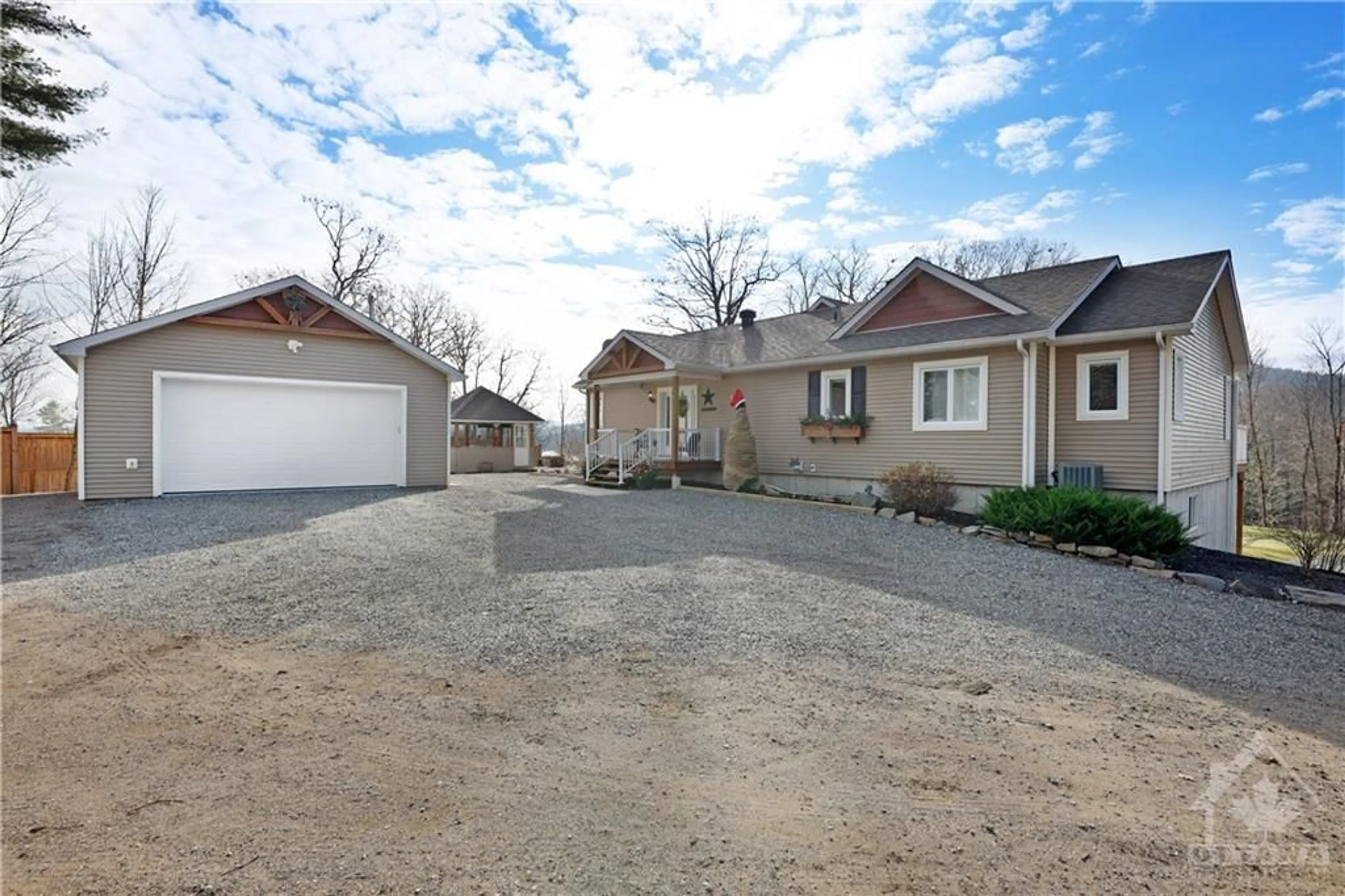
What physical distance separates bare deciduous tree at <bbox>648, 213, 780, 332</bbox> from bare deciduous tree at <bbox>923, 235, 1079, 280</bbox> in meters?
9.08

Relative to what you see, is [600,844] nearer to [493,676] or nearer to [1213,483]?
[493,676]

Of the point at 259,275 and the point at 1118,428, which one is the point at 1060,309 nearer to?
the point at 1118,428

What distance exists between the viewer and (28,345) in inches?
787

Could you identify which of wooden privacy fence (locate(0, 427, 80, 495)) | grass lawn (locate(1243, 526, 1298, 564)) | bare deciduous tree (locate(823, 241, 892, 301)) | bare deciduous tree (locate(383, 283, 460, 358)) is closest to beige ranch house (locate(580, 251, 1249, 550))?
grass lawn (locate(1243, 526, 1298, 564))

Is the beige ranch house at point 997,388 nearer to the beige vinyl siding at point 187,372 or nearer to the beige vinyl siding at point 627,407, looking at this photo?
the beige vinyl siding at point 627,407

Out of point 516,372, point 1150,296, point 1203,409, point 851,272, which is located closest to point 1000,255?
point 851,272

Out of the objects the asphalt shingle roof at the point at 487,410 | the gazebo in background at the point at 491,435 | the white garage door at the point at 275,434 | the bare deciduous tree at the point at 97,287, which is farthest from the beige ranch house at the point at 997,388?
the bare deciduous tree at the point at 97,287

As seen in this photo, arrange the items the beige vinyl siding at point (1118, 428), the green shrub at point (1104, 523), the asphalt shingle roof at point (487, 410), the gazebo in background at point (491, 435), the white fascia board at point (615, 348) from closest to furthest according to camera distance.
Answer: the green shrub at point (1104, 523) → the beige vinyl siding at point (1118, 428) → the white fascia board at point (615, 348) → the gazebo in background at point (491, 435) → the asphalt shingle roof at point (487, 410)

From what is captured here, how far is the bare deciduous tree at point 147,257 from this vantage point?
21.9m

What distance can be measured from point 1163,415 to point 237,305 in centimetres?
1649

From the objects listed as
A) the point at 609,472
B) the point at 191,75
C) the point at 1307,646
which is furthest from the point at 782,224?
the point at 1307,646

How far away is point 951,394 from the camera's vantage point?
12.1 metres

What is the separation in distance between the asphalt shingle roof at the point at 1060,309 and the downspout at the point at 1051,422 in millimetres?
774

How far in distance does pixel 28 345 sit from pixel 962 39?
88.6 feet
